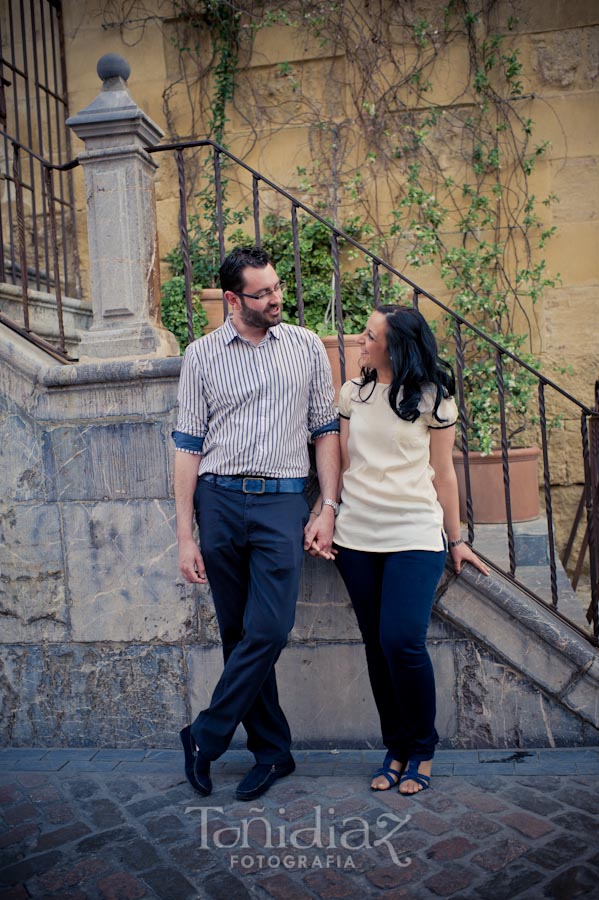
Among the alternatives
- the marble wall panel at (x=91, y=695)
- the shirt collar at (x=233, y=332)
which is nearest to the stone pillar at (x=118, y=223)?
the shirt collar at (x=233, y=332)

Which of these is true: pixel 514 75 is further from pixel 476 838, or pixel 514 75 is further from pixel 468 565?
pixel 476 838

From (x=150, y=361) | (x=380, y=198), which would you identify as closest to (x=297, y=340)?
(x=150, y=361)

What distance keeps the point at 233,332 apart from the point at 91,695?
184 centimetres

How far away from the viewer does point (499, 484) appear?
207 inches

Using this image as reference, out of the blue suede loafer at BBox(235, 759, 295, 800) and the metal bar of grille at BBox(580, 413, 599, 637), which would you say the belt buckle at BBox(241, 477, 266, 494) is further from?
the metal bar of grille at BBox(580, 413, 599, 637)

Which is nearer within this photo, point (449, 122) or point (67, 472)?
point (67, 472)

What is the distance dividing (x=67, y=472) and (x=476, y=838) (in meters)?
2.27

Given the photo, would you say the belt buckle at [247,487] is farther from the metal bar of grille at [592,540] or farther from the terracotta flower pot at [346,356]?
the metal bar of grille at [592,540]

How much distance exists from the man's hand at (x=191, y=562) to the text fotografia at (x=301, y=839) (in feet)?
2.82

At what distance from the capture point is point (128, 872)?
102 inches

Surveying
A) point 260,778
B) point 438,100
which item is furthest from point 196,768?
point 438,100

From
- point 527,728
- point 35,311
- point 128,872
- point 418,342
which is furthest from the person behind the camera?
point 35,311

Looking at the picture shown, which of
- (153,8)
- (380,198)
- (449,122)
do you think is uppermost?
(153,8)

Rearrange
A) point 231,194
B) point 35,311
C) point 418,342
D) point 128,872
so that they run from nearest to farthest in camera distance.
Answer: point 128,872 → point 418,342 → point 35,311 → point 231,194
